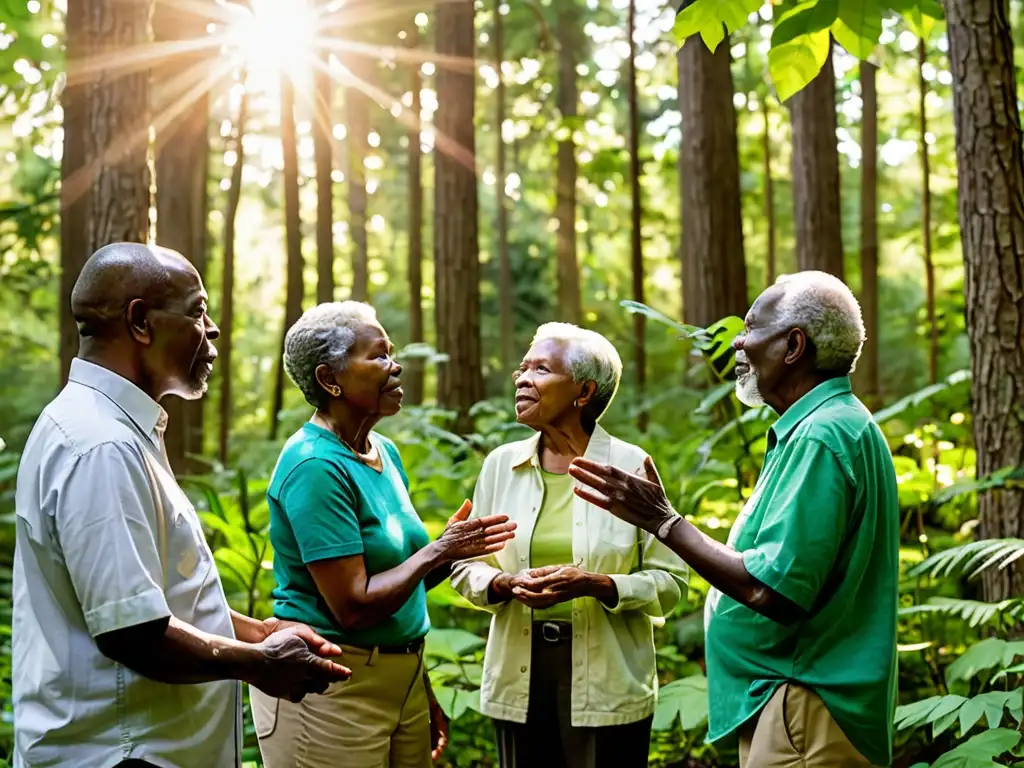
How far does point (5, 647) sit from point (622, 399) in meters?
10.8

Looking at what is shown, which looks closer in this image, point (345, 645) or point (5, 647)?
point (345, 645)

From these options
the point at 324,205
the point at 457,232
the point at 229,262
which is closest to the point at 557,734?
the point at 457,232

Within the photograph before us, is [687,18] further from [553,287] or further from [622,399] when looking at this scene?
[553,287]

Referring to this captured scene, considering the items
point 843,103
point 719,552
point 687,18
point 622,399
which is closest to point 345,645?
point 719,552

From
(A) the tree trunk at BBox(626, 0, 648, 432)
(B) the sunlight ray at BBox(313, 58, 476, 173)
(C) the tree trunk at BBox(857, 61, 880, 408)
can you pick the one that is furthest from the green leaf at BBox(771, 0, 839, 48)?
(C) the tree trunk at BBox(857, 61, 880, 408)

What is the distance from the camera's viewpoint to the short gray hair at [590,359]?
4.10 meters

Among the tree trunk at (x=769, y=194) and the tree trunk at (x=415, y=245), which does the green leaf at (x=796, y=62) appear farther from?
the tree trunk at (x=769, y=194)

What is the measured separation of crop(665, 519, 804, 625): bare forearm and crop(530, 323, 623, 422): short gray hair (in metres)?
1.10

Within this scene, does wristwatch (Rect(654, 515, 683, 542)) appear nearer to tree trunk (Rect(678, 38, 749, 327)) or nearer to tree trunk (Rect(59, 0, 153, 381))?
tree trunk (Rect(59, 0, 153, 381))

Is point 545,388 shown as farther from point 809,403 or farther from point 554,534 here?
point 809,403

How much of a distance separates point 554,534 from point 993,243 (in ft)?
10.1

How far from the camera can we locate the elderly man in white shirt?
238cm

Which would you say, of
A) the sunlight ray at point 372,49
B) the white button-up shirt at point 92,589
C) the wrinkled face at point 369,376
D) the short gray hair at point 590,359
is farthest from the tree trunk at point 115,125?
the sunlight ray at point 372,49

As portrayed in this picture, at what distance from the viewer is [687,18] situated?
8.54ft
